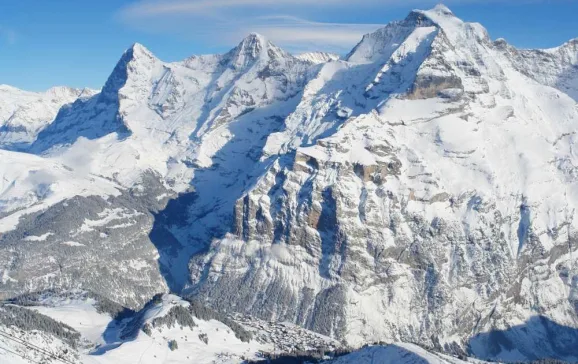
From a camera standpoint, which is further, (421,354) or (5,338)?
(421,354)

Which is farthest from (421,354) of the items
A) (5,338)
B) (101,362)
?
(5,338)

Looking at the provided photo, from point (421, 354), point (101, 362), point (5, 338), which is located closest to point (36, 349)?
point (5, 338)

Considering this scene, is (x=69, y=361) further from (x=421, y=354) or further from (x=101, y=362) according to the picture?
(x=421, y=354)

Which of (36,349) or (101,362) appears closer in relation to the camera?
(36,349)

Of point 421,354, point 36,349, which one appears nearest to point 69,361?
point 36,349

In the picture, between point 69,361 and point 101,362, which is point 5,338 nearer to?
point 69,361

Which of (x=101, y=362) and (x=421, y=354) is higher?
(x=421, y=354)

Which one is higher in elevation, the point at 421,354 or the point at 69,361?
the point at 421,354

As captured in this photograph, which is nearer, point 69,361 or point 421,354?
point 69,361
